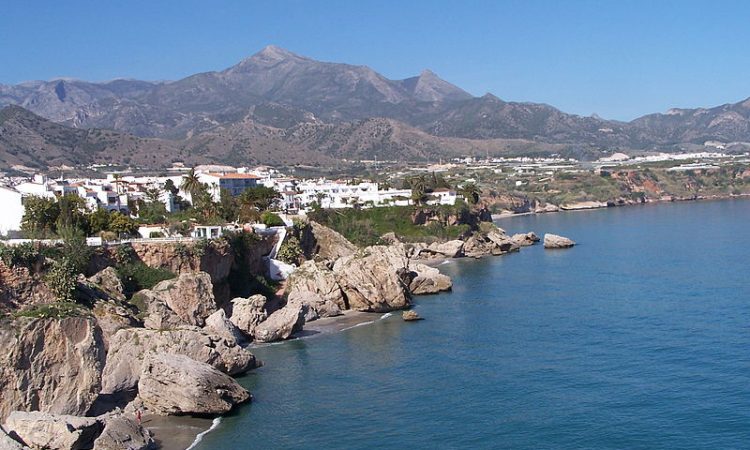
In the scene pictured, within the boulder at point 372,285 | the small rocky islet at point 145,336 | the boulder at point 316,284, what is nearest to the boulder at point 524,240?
the small rocky islet at point 145,336

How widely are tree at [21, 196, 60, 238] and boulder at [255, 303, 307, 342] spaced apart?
45.0 feet

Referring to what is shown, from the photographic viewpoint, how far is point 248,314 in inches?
1640

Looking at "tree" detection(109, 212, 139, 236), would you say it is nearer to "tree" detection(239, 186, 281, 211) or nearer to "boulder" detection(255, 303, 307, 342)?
Result: "boulder" detection(255, 303, 307, 342)

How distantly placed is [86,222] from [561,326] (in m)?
24.9

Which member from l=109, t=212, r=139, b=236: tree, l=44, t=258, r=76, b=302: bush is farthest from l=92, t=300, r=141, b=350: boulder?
l=109, t=212, r=139, b=236: tree

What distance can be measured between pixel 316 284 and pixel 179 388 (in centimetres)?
2149

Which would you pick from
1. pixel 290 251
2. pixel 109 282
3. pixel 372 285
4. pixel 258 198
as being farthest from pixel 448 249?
pixel 109 282

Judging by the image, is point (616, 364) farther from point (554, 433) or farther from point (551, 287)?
point (551, 287)

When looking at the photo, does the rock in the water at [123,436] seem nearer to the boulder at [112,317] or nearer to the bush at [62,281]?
the boulder at [112,317]

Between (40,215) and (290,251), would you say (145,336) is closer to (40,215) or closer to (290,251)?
(40,215)

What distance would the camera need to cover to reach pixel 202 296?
1633 inches

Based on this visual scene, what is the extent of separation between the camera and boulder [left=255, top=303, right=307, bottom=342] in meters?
40.7

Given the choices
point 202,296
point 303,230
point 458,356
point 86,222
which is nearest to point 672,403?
point 458,356

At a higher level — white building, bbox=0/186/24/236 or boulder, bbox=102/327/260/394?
white building, bbox=0/186/24/236
